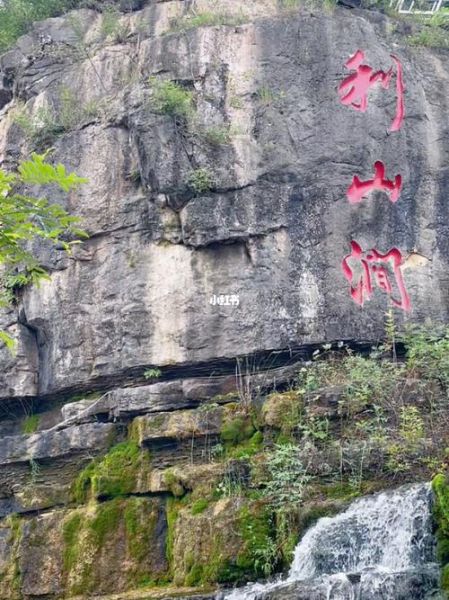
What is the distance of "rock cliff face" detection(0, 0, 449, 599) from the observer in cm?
941

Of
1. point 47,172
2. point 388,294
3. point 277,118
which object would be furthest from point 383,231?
point 47,172

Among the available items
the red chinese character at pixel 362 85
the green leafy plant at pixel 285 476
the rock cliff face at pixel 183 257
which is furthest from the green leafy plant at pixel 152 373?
the red chinese character at pixel 362 85

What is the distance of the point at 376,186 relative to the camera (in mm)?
11016

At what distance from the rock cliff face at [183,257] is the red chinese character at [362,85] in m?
0.11

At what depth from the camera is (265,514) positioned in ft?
27.3

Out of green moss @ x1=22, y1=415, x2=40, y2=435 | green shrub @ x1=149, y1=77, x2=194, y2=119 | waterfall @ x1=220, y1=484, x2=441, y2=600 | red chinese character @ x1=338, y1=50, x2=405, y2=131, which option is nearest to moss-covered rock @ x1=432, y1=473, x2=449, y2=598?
waterfall @ x1=220, y1=484, x2=441, y2=600

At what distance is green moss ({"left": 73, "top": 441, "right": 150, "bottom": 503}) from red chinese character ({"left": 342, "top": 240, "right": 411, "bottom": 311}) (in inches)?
116

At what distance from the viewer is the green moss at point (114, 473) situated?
941 cm

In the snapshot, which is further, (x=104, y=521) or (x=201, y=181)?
(x=201, y=181)

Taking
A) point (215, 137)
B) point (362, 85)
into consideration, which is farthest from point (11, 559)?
point (362, 85)

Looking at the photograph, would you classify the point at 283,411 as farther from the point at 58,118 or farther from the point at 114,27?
the point at 114,27

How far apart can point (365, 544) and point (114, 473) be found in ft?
9.36

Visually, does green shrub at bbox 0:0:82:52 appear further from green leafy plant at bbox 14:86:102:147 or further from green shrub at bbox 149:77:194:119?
green shrub at bbox 149:77:194:119

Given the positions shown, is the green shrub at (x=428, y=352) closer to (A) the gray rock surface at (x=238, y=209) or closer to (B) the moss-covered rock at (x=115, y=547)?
(A) the gray rock surface at (x=238, y=209)
